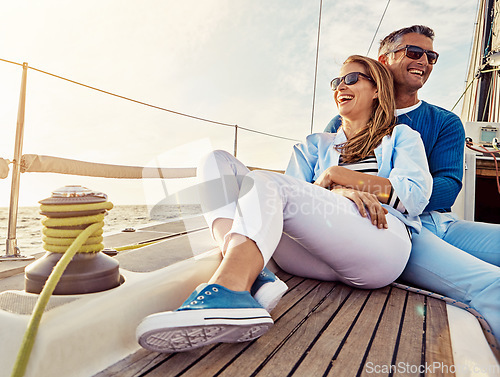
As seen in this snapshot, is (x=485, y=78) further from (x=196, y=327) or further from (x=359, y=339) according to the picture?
(x=196, y=327)

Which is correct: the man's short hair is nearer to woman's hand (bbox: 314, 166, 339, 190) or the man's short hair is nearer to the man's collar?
the man's collar

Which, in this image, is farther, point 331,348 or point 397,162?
point 397,162

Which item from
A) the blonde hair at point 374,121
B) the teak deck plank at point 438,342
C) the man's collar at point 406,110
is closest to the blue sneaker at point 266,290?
the teak deck plank at point 438,342

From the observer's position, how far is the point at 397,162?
3.94 ft

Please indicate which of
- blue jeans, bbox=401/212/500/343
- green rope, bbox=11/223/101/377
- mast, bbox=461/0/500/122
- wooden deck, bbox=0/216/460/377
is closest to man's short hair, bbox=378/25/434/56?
blue jeans, bbox=401/212/500/343

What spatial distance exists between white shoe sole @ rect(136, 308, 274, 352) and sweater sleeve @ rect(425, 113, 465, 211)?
93 centimetres

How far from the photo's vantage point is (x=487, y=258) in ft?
4.19

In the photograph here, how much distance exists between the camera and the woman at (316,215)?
68 centimetres

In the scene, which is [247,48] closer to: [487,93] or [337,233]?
[487,93]

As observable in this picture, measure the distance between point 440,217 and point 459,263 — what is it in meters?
0.32

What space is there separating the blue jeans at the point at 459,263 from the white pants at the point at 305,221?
84mm

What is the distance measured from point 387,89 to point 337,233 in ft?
2.40

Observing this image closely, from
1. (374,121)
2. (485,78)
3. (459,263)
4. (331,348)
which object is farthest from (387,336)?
(485,78)

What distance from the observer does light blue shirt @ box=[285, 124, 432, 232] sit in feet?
3.70
